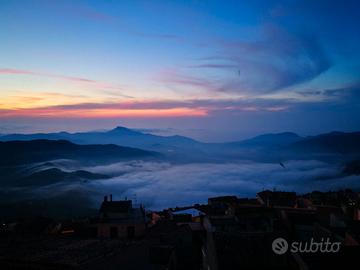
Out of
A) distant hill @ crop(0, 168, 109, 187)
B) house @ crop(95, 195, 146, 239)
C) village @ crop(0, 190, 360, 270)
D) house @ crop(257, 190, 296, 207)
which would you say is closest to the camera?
village @ crop(0, 190, 360, 270)

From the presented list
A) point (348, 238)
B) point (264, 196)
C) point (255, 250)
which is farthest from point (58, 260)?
point (264, 196)

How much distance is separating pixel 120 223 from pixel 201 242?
47.7 ft

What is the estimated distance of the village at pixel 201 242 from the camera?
1107cm

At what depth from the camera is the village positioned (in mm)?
11070

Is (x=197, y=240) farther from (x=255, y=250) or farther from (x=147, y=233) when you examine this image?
(x=147, y=233)

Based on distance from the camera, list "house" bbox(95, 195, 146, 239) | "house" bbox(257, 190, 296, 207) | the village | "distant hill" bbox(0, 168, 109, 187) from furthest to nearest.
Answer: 1. "distant hill" bbox(0, 168, 109, 187)
2. "house" bbox(257, 190, 296, 207)
3. "house" bbox(95, 195, 146, 239)
4. the village

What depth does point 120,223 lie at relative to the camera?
31.5m

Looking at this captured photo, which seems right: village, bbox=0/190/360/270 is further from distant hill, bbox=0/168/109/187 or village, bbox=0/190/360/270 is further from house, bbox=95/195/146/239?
distant hill, bbox=0/168/109/187

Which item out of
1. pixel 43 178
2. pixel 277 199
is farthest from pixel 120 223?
pixel 43 178

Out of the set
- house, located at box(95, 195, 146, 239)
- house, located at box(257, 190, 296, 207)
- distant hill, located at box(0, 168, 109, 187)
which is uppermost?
Result: house, located at box(257, 190, 296, 207)

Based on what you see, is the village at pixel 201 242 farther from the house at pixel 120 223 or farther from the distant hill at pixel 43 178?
the distant hill at pixel 43 178

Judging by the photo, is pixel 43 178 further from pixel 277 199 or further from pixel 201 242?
pixel 201 242

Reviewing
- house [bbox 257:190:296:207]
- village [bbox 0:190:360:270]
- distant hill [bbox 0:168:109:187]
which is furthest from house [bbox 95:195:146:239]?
distant hill [bbox 0:168:109:187]

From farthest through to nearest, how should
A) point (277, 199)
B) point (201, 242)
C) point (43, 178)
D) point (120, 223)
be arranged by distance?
1. point (43, 178)
2. point (277, 199)
3. point (120, 223)
4. point (201, 242)
